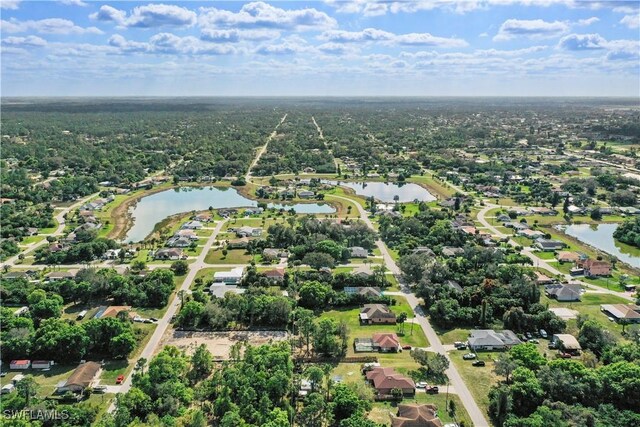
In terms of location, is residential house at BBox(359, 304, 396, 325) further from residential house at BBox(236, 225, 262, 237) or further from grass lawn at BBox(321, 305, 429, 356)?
residential house at BBox(236, 225, 262, 237)

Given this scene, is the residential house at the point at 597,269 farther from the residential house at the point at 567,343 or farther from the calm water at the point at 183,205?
→ the calm water at the point at 183,205

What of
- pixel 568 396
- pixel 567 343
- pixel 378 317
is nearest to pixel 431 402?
pixel 568 396

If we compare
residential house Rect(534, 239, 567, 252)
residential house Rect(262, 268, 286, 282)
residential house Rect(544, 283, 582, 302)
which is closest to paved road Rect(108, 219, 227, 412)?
residential house Rect(262, 268, 286, 282)

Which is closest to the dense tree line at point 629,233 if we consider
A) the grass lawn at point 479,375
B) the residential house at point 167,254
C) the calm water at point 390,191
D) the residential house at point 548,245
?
the residential house at point 548,245

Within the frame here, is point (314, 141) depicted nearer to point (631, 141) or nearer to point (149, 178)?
point (149, 178)

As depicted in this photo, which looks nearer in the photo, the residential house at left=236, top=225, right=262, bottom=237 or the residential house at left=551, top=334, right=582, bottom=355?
the residential house at left=551, top=334, right=582, bottom=355

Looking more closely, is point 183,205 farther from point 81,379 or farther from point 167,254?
point 81,379

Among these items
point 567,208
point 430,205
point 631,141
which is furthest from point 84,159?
point 631,141
